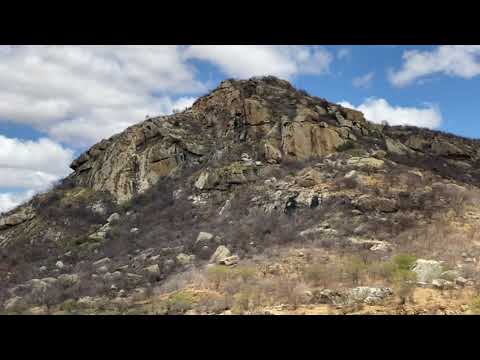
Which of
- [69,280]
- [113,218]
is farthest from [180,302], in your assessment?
[113,218]

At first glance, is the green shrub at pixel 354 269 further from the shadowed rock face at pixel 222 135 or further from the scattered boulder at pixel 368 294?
the shadowed rock face at pixel 222 135

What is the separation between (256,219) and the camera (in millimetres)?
17469

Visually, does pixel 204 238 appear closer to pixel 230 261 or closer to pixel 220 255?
pixel 220 255

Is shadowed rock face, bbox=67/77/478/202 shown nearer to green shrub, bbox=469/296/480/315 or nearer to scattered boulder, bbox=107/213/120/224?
scattered boulder, bbox=107/213/120/224

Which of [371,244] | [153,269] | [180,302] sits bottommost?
[180,302]

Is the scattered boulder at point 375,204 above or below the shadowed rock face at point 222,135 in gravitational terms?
below

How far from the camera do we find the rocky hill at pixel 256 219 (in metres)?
10.3

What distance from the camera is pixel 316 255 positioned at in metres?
12.6

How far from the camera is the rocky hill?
406 inches

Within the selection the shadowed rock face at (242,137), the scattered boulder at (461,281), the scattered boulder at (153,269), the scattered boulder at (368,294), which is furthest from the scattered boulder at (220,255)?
the shadowed rock face at (242,137)

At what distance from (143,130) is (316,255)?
58.8 ft
